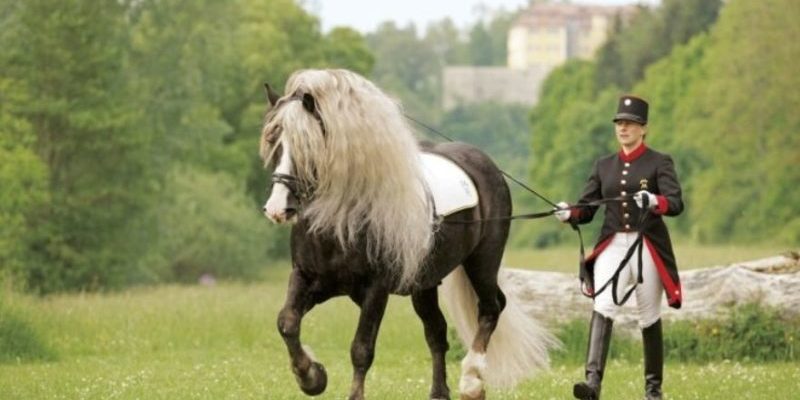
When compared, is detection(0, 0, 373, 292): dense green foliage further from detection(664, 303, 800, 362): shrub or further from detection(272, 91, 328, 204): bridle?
detection(272, 91, 328, 204): bridle

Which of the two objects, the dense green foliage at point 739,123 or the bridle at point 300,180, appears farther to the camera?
the dense green foliage at point 739,123

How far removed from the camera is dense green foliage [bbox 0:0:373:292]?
49.4 metres

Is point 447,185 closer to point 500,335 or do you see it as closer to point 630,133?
point 630,133

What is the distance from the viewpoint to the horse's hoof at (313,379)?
1259cm

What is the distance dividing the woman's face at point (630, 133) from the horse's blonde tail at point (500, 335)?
76.3 inches

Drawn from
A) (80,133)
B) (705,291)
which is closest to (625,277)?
(705,291)

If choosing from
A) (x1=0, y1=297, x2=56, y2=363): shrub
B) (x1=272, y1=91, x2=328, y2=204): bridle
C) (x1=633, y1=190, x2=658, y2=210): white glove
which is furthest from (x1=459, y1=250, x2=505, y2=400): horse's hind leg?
(x1=0, y1=297, x2=56, y2=363): shrub

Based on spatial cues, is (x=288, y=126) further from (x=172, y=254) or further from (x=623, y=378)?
(x=172, y=254)

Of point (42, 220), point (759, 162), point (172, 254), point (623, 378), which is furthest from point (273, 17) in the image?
point (623, 378)

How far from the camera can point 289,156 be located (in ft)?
39.9

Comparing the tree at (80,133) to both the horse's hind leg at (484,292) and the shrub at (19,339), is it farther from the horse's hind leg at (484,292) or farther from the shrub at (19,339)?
the horse's hind leg at (484,292)

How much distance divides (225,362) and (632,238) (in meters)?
7.05

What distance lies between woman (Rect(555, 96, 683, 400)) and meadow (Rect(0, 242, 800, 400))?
4.22 ft

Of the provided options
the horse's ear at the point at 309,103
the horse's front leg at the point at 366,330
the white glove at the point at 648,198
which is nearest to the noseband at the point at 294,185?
the horse's ear at the point at 309,103
